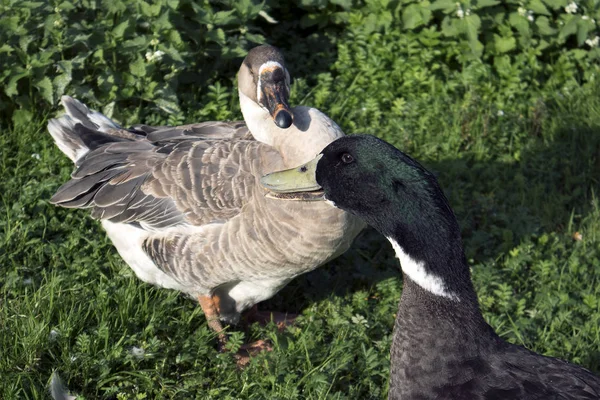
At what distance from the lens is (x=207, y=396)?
14.2 ft

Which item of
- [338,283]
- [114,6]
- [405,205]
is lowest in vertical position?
[338,283]

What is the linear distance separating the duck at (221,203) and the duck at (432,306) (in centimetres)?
103

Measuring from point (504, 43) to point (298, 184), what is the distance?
4.02 m

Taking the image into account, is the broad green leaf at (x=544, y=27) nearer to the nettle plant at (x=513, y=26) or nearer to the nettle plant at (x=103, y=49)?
the nettle plant at (x=513, y=26)

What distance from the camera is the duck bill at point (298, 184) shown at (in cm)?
367

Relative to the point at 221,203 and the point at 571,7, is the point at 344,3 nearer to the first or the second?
the point at 571,7

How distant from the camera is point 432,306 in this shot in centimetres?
338

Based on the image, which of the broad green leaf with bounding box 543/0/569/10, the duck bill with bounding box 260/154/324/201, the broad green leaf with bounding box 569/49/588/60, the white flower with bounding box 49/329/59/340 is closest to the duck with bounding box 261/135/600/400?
the duck bill with bounding box 260/154/324/201

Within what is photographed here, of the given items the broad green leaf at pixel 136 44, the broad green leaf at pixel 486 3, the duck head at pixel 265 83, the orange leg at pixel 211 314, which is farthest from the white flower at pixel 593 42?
the orange leg at pixel 211 314

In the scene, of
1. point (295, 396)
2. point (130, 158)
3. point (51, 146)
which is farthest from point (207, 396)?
point (51, 146)

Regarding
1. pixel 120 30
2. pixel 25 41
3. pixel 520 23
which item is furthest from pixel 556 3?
pixel 25 41

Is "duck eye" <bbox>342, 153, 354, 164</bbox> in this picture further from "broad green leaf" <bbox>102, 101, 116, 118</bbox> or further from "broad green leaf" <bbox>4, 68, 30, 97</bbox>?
"broad green leaf" <bbox>4, 68, 30, 97</bbox>

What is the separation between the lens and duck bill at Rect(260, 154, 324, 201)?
12.0ft

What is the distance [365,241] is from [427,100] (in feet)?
5.57
